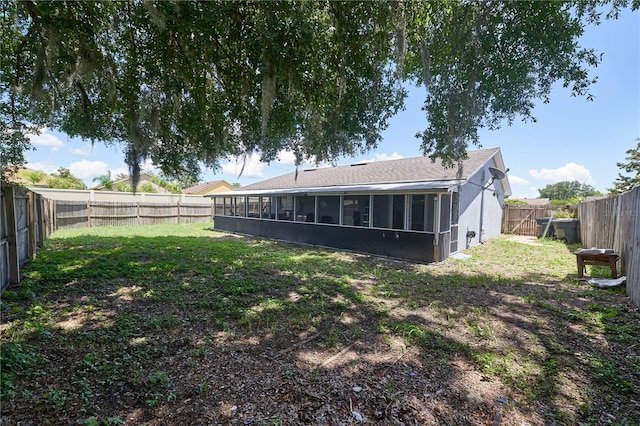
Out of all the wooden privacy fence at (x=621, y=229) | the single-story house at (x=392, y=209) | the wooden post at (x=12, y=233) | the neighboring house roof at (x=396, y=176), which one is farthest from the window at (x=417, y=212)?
the wooden post at (x=12, y=233)

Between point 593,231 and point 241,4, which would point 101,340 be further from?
point 593,231

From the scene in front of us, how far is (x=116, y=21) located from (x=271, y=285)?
474cm

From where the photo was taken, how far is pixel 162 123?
5.65 meters

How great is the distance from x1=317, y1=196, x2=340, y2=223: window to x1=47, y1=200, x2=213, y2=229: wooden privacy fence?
35.6 feet

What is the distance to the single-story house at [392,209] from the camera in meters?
8.80

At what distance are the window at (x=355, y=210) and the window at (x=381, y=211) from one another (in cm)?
33

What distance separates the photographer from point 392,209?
9547 millimetres

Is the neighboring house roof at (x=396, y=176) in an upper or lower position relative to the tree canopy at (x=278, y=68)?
lower

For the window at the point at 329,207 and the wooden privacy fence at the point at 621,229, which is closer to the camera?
the wooden privacy fence at the point at 621,229

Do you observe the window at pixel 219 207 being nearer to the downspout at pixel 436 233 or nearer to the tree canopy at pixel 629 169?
the downspout at pixel 436 233

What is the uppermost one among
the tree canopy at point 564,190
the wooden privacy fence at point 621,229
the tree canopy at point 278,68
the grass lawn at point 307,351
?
the tree canopy at point 564,190

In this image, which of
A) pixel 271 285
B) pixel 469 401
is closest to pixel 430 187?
pixel 271 285

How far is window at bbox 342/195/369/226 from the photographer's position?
1049cm

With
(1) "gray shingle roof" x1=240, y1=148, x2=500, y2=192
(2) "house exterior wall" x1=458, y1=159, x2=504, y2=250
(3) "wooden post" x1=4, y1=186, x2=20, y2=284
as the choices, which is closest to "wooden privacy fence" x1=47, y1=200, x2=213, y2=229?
(1) "gray shingle roof" x1=240, y1=148, x2=500, y2=192
